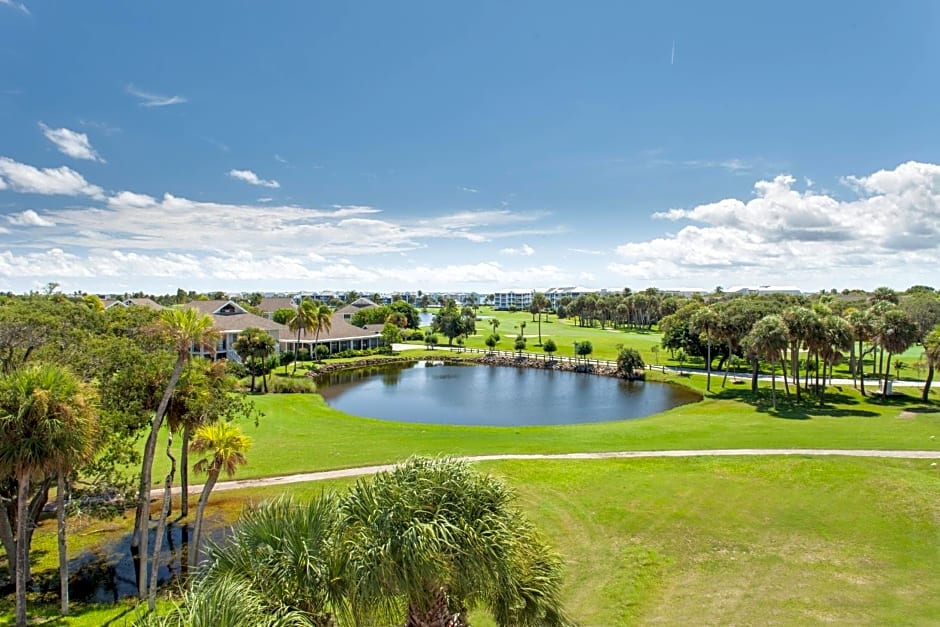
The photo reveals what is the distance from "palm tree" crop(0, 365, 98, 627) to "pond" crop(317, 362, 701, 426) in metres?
31.2

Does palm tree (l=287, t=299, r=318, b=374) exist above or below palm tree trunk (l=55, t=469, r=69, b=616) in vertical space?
above

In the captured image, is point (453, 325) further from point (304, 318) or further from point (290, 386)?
point (290, 386)

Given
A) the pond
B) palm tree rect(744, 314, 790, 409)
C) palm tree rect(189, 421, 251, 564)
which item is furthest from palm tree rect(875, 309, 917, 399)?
palm tree rect(189, 421, 251, 564)

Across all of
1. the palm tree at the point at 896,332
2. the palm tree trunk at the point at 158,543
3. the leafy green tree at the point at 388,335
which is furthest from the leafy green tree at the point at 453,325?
the palm tree trunk at the point at 158,543

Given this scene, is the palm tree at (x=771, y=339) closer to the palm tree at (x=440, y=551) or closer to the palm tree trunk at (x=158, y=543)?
the palm tree at (x=440, y=551)

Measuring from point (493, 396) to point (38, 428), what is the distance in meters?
44.8

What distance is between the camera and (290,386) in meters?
52.7

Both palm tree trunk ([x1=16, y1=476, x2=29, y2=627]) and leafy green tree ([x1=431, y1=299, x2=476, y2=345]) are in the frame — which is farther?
leafy green tree ([x1=431, y1=299, x2=476, y2=345])

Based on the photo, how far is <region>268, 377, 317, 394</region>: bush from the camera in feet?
171

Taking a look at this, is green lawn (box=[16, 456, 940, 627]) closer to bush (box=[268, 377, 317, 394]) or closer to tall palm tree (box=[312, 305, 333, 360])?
bush (box=[268, 377, 317, 394])

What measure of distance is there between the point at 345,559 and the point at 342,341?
253 feet

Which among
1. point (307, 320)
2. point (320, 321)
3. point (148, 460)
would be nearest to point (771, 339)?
point (148, 460)

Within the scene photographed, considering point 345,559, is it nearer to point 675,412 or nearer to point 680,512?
point 680,512

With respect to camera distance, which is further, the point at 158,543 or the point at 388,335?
the point at 388,335
